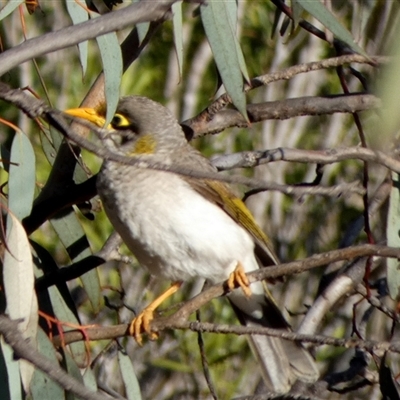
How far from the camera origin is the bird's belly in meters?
3.59

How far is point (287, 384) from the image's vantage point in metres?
3.81

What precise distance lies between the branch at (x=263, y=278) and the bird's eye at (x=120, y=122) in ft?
3.13

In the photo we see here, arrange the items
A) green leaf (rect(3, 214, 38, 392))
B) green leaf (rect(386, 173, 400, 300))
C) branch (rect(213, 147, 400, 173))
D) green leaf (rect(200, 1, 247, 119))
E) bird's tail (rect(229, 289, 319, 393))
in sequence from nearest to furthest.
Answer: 1. green leaf (rect(3, 214, 38, 392))
2. green leaf (rect(200, 1, 247, 119))
3. branch (rect(213, 147, 400, 173))
4. green leaf (rect(386, 173, 400, 300))
5. bird's tail (rect(229, 289, 319, 393))

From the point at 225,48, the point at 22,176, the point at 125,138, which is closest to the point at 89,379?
the point at 22,176

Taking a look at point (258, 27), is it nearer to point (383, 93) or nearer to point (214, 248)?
point (214, 248)

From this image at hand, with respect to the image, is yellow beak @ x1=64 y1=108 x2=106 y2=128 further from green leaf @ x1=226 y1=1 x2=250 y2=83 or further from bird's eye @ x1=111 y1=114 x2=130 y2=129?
green leaf @ x1=226 y1=1 x2=250 y2=83

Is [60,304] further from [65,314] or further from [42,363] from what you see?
[42,363]

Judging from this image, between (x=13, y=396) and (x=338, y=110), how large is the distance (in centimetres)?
165

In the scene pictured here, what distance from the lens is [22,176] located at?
285 centimetres

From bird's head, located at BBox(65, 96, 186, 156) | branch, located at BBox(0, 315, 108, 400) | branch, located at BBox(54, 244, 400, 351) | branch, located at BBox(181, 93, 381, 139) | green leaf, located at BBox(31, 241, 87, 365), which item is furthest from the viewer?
bird's head, located at BBox(65, 96, 186, 156)

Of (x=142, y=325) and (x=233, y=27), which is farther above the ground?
(x=233, y=27)

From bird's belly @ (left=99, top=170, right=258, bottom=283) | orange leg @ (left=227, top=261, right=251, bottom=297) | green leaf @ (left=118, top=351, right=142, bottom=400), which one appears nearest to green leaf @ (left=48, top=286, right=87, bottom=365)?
green leaf @ (left=118, top=351, right=142, bottom=400)

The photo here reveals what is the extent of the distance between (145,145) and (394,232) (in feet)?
3.63

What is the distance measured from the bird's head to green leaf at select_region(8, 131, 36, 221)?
109cm
